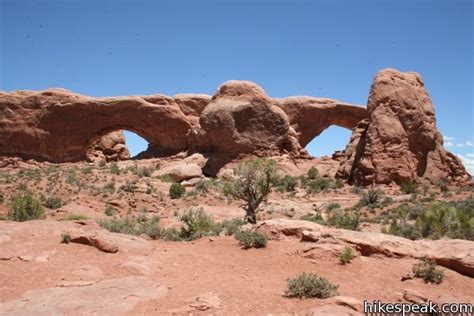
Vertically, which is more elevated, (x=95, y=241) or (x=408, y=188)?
(x=408, y=188)

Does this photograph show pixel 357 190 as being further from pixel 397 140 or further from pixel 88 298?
pixel 88 298

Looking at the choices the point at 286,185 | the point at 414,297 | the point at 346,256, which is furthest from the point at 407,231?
the point at 286,185

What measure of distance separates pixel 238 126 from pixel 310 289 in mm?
22841

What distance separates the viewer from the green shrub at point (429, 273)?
23.1 feet

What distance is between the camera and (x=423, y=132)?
79.5 feet

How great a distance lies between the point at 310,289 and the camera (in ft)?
19.5

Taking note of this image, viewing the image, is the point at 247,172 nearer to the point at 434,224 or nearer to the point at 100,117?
the point at 434,224

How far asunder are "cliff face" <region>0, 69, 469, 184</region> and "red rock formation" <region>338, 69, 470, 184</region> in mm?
55

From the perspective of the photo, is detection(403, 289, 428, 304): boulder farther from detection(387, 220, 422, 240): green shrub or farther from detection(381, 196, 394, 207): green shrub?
detection(381, 196, 394, 207): green shrub

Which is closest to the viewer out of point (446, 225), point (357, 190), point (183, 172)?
point (446, 225)

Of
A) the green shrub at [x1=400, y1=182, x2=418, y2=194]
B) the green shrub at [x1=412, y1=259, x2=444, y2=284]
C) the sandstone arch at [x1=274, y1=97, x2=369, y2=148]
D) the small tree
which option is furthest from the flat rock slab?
the sandstone arch at [x1=274, y1=97, x2=369, y2=148]

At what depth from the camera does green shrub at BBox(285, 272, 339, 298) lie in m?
5.87

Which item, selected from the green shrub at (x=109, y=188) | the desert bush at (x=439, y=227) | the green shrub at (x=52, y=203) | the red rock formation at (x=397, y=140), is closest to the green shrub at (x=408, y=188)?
the red rock formation at (x=397, y=140)

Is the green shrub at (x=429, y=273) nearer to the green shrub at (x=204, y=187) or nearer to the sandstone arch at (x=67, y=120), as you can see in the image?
the green shrub at (x=204, y=187)
